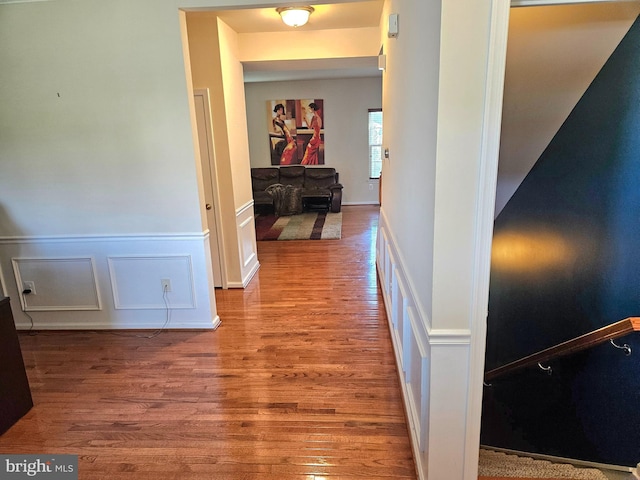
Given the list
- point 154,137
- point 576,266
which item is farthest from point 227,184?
point 576,266

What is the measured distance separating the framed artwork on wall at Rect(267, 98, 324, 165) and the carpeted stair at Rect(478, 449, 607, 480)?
23.0 ft

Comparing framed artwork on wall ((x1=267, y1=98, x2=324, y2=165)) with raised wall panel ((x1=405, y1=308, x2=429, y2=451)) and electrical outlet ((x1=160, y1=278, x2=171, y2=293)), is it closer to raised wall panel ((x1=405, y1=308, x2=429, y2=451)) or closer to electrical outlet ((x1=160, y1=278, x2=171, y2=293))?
electrical outlet ((x1=160, y1=278, x2=171, y2=293))

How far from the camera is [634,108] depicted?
5.89ft

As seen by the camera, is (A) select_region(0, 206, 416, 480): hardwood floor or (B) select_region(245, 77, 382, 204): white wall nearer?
(A) select_region(0, 206, 416, 480): hardwood floor

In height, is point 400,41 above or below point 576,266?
above

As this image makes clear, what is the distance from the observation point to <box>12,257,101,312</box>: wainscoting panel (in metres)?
3.21

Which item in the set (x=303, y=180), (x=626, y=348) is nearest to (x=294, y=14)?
(x=626, y=348)

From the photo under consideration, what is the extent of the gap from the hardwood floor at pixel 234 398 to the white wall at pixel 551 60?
5.66 ft

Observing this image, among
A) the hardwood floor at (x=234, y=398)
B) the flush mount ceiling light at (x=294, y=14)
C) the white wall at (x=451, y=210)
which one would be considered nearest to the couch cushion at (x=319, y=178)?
the flush mount ceiling light at (x=294, y=14)

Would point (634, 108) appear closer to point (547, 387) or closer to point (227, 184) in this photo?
point (547, 387)

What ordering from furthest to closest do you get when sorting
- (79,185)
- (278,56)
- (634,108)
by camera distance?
(278,56), (79,185), (634,108)

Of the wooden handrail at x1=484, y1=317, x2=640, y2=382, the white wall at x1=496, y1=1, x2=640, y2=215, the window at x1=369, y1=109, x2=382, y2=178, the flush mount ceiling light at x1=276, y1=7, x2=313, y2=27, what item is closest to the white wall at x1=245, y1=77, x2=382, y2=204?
the window at x1=369, y1=109, x2=382, y2=178

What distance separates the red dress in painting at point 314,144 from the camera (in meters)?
8.31

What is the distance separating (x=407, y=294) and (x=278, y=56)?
3326mm
